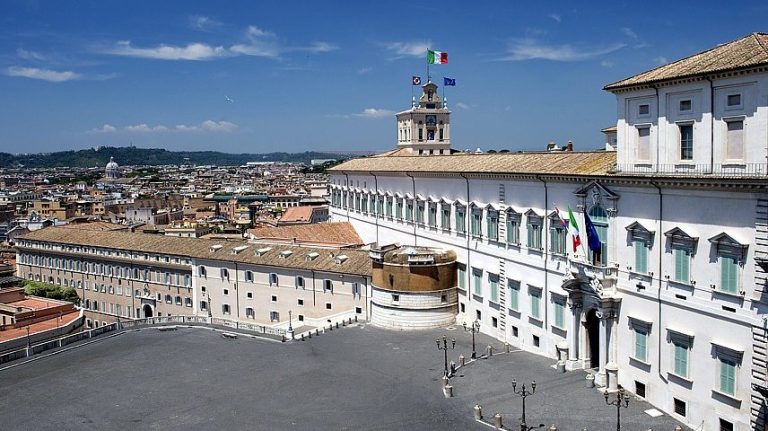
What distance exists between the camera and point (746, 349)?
24141 millimetres

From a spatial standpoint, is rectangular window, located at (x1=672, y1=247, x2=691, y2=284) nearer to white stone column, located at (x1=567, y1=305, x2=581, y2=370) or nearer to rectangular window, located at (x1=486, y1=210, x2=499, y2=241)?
white stone column, located at (x1=567, y1=305, x2=581, y2=370)

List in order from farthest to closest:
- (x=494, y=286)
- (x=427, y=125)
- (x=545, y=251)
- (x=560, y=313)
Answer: (x=427, y=125) < (x=494, y=286) < (x=545, y=251) < (x=560, y=313)

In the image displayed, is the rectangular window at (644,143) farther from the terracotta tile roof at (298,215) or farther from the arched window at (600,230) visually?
the terracotta tile roof at (298,215)

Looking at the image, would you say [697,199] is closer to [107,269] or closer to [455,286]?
[455,286]

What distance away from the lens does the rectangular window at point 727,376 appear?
2467 centimetres

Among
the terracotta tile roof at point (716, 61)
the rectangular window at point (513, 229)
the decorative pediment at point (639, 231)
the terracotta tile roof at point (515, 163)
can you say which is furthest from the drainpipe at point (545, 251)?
the terracotta tile roof at point (716, 61)

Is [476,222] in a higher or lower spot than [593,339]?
higher

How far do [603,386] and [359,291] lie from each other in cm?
1950

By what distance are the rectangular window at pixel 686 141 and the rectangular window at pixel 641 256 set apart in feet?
12.2

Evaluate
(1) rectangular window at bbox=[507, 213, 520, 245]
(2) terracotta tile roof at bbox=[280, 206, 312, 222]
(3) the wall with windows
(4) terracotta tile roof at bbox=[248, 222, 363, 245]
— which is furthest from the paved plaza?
(2) terracotta tile roof at bbox=[280, 206, 312, 222]

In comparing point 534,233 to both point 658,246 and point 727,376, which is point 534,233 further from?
point 727,376

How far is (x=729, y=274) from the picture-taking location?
2470cm

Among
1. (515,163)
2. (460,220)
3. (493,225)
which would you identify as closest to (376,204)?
(460,220)

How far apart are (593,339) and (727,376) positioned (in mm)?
8131
